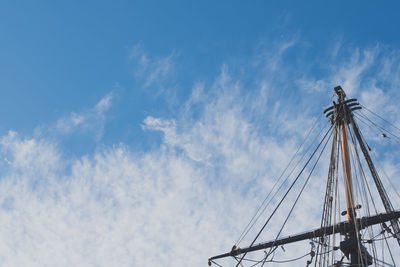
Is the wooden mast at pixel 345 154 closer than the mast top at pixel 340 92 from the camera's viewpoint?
Yes

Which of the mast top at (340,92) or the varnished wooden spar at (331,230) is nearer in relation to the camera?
the varnished wooden spar at (331,230)

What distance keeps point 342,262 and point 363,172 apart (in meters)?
5.01

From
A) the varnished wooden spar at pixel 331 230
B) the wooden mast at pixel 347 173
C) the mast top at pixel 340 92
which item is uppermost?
the mast top at pixel 340 92

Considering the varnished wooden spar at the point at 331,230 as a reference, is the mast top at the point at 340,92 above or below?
above

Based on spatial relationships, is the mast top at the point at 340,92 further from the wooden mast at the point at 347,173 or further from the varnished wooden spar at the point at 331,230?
the varnished wooden spar at the point at 331,230

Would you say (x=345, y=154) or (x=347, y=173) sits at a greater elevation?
(x=345, y=154)

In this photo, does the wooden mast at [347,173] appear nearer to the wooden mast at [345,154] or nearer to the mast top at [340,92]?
the wooden mast at [345,154]

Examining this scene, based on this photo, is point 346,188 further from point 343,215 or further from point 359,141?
point 359,141

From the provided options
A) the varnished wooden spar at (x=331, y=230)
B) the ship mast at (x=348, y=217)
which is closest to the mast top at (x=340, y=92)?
the ship mast at (x=348, y=217)

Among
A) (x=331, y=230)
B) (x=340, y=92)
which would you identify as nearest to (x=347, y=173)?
(x=331, y=230)

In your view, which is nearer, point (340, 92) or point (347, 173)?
point (347, 173)

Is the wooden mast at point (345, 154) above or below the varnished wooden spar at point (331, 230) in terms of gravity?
above

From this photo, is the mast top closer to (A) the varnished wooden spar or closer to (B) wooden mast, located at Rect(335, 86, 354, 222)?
(B) wooden mast, located at Rect(335, 86, 354, 222)

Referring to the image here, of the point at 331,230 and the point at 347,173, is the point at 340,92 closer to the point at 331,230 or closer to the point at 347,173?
the point at 347,173
